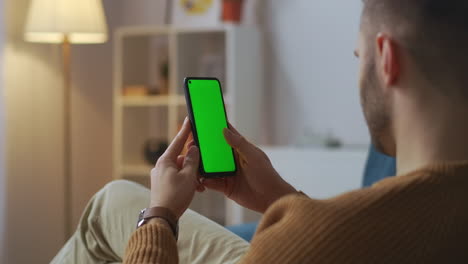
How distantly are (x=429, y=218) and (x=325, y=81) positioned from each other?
263cm

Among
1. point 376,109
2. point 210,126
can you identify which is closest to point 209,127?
point 210,126

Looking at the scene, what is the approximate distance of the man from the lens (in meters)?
0.88

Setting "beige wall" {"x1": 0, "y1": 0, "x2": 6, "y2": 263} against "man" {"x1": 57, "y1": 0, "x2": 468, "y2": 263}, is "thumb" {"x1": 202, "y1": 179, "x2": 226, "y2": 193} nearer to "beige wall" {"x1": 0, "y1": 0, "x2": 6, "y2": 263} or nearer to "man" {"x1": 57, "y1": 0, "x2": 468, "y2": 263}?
"man" {"x1": 57, "y1": 0, "x2": 468, "y2": 263}

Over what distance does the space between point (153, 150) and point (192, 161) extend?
252 centimetres

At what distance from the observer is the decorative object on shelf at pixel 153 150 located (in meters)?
3.64

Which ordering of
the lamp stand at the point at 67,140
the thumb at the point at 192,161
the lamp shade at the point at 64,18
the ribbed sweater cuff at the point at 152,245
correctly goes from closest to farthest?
the ribbed sweater cuff at the point at 152,245 < the thumb at the point at 192,161 < the lamp shade at the point at 64,18 < the lamp stand at the point at 67,140

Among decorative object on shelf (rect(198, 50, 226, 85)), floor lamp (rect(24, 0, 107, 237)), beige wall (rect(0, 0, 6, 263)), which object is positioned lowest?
beige wall (rect(0, 0, 6, 263))

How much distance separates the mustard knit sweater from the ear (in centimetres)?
12

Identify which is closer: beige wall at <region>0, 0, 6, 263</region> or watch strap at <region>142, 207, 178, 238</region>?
watch strap at <region>142, 207, 178, 238</region>

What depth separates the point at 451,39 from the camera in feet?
2.94

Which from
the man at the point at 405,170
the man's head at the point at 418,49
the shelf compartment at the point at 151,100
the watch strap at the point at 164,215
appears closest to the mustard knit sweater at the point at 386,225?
the man at the point at 405,170

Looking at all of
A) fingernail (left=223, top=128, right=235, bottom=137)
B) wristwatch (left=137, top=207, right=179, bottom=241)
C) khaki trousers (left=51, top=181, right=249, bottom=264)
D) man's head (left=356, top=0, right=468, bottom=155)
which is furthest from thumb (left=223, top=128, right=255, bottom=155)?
man's head (left=356, top=0, right=468, bottom=155)

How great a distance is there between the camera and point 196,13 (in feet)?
12.0

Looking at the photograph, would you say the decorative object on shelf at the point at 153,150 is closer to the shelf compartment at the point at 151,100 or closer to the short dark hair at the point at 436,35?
the shelf compartment at the point at 151,100
